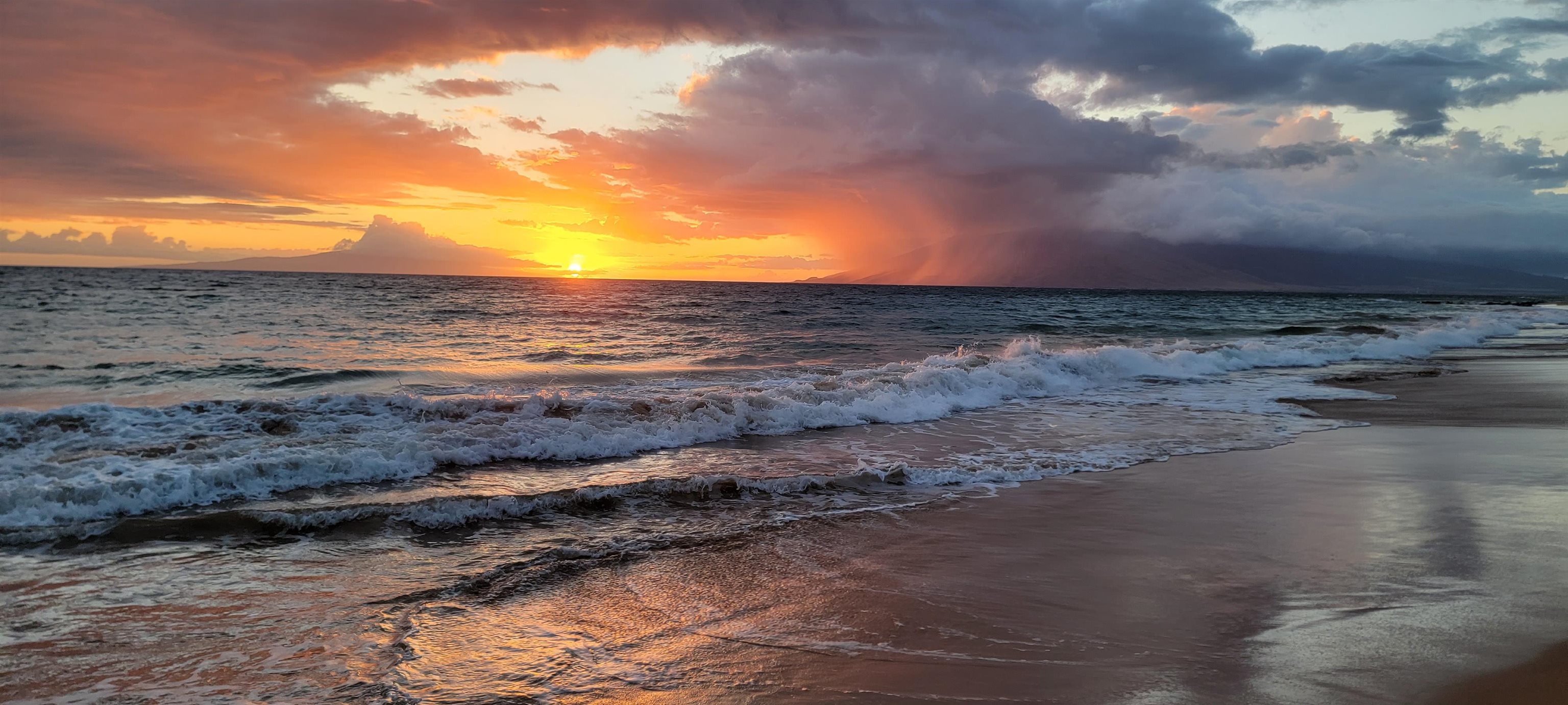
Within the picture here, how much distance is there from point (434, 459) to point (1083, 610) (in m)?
7.07

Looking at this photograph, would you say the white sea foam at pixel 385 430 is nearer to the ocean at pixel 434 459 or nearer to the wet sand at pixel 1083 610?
the ocean at pixel 434 459

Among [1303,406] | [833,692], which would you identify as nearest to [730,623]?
[833,692]

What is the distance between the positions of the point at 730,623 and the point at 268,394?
1231cm

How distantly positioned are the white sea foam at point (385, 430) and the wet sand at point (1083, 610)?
253 centimetres

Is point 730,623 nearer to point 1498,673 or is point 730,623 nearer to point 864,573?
point 864,573

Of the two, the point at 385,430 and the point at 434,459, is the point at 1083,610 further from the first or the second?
the point at 385,430

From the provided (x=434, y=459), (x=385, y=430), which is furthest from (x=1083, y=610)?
(x=385, y=430)

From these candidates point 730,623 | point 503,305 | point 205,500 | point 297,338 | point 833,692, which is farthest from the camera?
point 503,305

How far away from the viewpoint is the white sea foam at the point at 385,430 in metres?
7.47

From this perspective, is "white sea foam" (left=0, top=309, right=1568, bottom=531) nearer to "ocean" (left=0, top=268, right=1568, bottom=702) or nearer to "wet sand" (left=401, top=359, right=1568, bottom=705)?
"ocean" (left=0, top=268, right=1568, bottom=702)

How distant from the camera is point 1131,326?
41781mm

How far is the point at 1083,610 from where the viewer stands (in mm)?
4801

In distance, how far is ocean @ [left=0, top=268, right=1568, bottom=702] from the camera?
15.0ft

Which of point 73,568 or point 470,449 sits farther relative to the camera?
point 470,449
